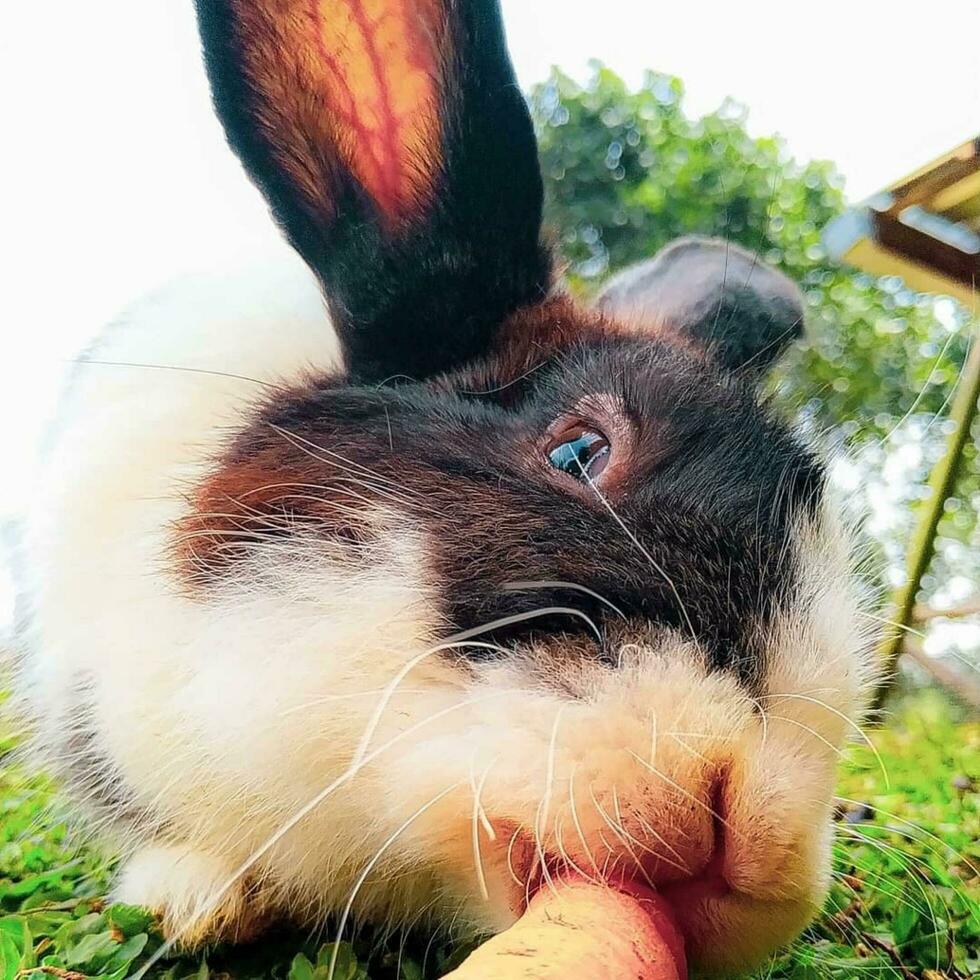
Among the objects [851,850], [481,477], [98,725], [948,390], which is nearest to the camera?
[481,477]

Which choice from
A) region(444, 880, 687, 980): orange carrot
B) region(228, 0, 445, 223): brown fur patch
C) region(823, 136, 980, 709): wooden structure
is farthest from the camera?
region(823, 136, 980, 709): wooden structure

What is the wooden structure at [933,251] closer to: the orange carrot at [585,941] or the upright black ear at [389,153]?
the upright black ear at [389,153]

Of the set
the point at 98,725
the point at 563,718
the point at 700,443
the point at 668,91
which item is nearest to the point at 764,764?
the point at 563,718

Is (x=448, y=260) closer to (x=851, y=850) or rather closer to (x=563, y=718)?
(x=563, y=718)

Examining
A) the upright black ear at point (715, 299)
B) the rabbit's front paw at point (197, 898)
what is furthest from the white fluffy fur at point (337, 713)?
the upright black ear at point (715, 299)

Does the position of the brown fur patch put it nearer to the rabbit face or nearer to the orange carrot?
the rabbit face

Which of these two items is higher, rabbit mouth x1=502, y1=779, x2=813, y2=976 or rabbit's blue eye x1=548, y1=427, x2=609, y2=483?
rabbit's blue eye x1=548, y1=427, x2=609, y2=483

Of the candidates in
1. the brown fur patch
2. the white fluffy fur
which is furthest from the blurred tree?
the white fluffy fur
